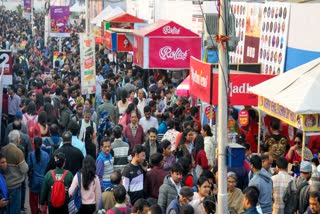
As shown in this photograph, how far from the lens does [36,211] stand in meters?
12.0

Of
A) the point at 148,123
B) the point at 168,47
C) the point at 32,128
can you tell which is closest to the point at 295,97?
the point at 148,123

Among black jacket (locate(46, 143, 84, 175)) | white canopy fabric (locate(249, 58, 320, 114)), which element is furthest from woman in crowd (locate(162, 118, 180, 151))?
black jacket (locate(46, 143, 84, 175))

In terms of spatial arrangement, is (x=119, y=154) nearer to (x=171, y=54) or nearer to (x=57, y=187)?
(x=57, y=187)

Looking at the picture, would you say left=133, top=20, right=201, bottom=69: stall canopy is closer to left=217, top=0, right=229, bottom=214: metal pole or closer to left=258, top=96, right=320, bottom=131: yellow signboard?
left=258, top=96, right=320, bottom=131: yellow signboard

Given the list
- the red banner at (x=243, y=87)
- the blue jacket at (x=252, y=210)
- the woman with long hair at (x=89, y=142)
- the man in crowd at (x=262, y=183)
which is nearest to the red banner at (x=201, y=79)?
the red banner at (x=243, y=87)

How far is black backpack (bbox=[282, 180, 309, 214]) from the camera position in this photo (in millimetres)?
9461

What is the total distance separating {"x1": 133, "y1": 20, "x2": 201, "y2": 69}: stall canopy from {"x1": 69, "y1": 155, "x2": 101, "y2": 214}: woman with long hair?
992 centimetres

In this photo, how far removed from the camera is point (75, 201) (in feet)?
32.2

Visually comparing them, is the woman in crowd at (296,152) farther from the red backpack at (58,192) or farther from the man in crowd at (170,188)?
the red backpack at (58,192)

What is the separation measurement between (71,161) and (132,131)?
265 cm

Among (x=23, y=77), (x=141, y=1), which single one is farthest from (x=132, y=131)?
(x=141, y=1)

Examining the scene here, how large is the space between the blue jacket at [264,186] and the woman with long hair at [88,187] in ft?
6.74

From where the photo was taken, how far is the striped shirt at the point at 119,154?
1124 cm

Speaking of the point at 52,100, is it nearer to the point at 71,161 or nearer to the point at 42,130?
the point at 42,130
